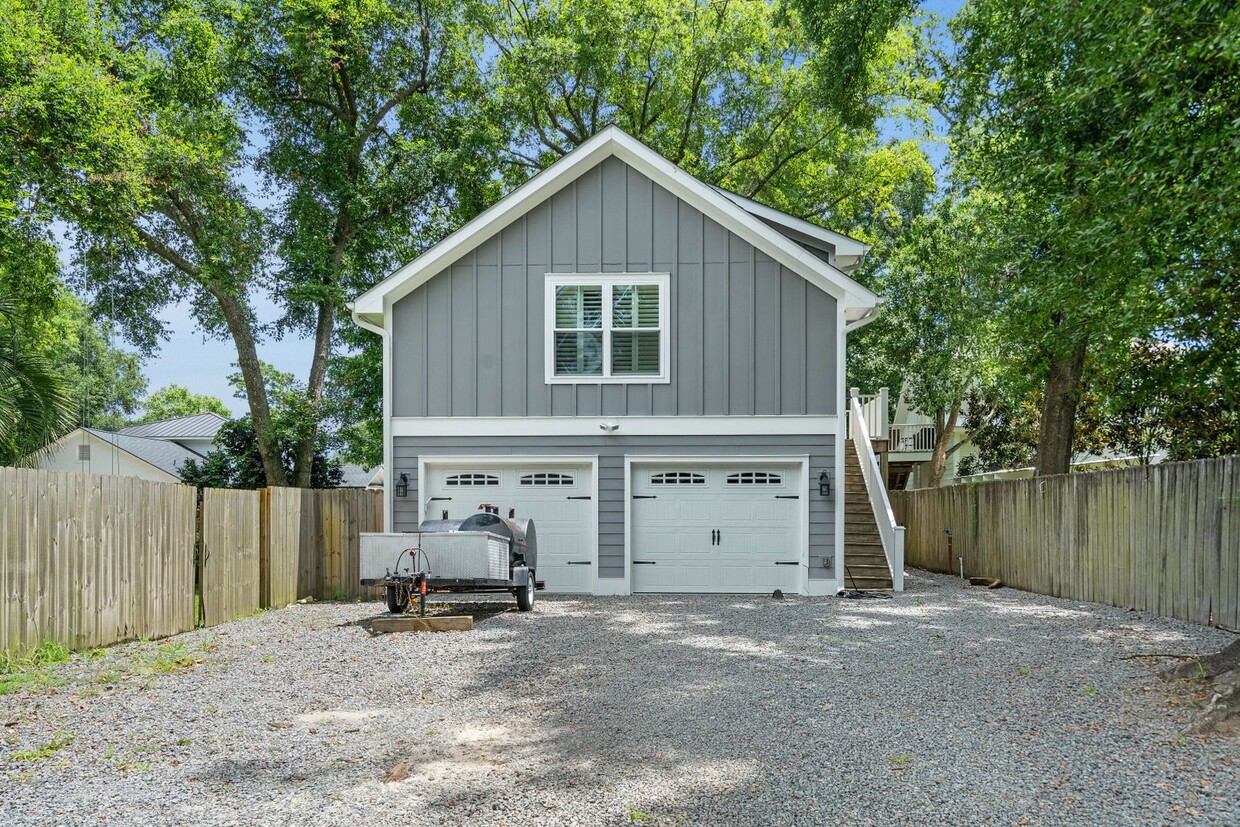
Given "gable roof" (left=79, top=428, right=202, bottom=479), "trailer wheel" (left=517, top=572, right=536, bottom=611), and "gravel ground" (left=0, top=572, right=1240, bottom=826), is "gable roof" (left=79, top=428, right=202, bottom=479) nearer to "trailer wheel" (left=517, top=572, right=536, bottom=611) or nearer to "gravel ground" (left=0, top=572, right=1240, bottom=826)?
"trailer wheel" (left=517, top=572, right=536, bottom=611)

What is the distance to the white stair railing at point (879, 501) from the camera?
14461 mm

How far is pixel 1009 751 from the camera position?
18.0 ft

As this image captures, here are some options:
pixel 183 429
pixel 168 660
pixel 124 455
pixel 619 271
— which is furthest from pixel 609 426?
pixel 183 429

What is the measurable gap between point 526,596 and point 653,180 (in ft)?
21.1

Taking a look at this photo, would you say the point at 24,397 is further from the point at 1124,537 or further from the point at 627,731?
the point at 1124,537

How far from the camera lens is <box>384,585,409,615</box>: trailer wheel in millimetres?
10828

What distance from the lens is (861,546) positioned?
50.2ft

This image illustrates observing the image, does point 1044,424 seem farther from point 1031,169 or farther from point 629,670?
point 629,670

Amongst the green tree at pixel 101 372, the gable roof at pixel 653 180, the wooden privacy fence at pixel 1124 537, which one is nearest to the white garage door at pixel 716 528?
the gable roof at pixel 653 180

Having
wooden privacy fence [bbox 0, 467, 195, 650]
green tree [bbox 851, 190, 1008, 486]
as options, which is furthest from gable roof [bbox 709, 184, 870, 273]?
wooden privacy fence [bbox 0, 467, 195, 650]

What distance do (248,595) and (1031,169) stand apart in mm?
10458

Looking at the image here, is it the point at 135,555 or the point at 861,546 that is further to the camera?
the point at 861,546

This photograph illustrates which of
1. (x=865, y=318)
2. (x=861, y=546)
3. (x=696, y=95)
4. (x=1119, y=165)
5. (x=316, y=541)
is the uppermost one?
(x=696, y=95)

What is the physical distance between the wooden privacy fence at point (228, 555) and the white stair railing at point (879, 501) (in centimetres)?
881
